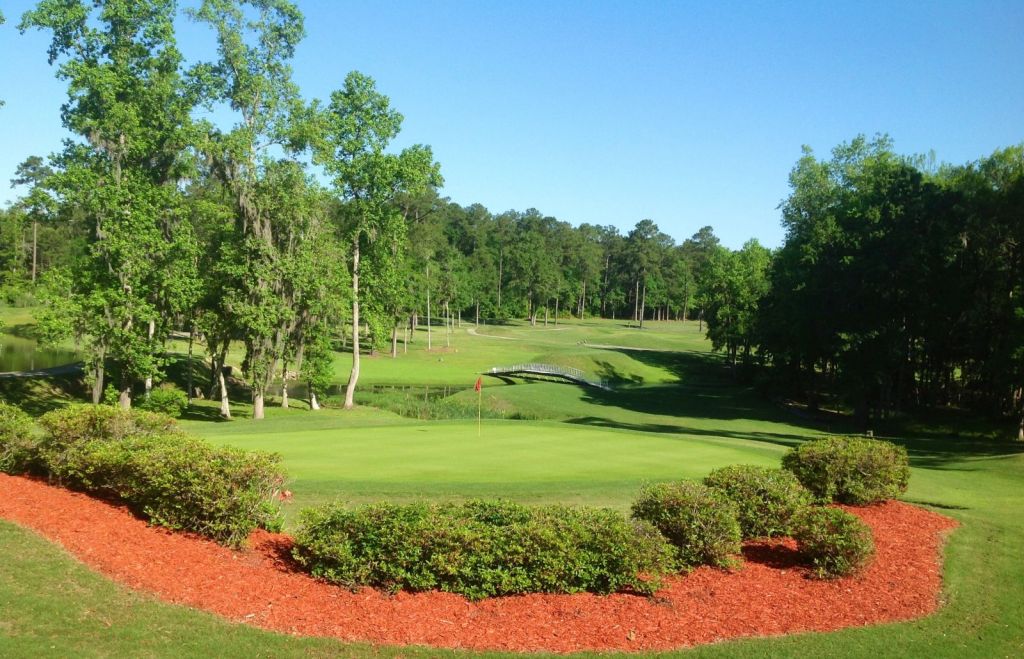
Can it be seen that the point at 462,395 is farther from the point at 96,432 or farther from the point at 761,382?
the point at 96,432

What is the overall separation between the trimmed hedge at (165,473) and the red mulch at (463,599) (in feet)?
0.97

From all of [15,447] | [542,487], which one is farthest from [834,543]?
[15,447]

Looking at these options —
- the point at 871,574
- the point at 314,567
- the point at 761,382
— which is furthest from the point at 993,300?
the point at 314,567

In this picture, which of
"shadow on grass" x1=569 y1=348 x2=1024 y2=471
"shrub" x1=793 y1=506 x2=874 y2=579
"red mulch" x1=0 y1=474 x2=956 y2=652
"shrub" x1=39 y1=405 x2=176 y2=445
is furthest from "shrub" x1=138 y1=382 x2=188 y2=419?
"shrub" x1=793 y1=506 x2=874 y2=579

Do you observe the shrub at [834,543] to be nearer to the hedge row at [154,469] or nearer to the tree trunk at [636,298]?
the hedge row at [154,469]

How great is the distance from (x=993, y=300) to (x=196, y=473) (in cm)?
4084

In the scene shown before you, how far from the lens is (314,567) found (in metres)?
9.59

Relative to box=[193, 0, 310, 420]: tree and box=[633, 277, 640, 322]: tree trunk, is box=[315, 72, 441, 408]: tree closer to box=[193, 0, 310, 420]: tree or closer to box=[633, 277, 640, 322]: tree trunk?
box=[193, 0, 310, 420]: tree

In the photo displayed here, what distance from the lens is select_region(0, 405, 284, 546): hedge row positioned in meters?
10.5

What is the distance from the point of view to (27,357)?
57.3 m

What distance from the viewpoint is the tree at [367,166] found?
3600 centimetres

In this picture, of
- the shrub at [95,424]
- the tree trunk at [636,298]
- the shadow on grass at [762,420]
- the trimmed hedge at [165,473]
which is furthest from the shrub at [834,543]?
the tree trunk at [636,298]

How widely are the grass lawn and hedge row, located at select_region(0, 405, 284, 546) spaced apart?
5.16ft

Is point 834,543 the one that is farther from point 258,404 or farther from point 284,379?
point 284,379
